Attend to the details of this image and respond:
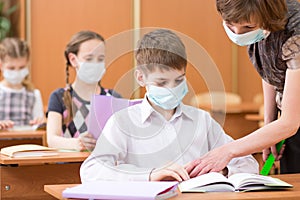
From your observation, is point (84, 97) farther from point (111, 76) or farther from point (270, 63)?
point (111, 76)

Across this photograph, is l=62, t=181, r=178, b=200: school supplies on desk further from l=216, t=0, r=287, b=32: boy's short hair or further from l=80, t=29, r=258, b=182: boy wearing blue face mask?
l=216, t=0, r=287, b=32: boy's short hair


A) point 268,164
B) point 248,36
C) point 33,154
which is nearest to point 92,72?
point 33,154

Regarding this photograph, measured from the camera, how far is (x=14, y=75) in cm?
459

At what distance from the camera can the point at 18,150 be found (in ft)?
8.71

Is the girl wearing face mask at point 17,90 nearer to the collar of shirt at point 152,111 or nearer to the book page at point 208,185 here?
the collar of shirt at point 152,111

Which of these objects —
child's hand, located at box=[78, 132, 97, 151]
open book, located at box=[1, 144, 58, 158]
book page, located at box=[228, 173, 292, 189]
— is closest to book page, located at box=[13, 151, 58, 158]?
open book, located at box=[1, 144, 58, 158]

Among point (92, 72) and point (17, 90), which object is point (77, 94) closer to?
point (92, 72)

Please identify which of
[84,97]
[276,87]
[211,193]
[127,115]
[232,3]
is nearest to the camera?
[211,193]

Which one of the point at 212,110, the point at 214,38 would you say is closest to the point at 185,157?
the point at 212,110

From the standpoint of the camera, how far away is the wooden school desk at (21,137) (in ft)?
11.8

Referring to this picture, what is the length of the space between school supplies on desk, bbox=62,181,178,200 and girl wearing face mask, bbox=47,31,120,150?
137cm

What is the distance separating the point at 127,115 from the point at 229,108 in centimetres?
448

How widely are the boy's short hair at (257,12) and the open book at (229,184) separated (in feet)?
1.44

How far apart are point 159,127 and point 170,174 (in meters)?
0.29
